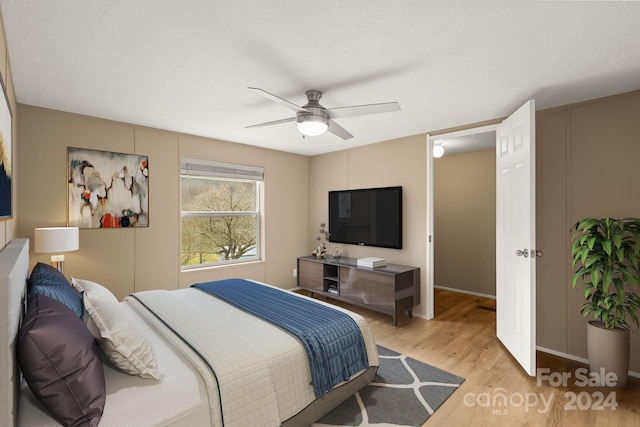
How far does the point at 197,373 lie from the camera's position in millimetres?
1597

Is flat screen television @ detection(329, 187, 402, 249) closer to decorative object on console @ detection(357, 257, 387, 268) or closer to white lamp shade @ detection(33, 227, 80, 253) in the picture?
decorative object on console @ detection(357, 257, 387, 268)

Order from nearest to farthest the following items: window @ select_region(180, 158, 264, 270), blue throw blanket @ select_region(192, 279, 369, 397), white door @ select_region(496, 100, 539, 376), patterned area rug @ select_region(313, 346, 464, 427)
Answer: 1. blue throw blanket @ select_region(192, 279, 369, 397)
2. patterned area rug @ select_region(313, 346, 464, 427)
3. white door @ select_region(496, 100, 539, 376)
4. window @ select_region(180, 158, 264, 270)

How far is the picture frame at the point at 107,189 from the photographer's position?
3236 mm

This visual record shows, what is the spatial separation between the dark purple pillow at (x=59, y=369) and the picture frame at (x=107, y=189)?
2.39 metres

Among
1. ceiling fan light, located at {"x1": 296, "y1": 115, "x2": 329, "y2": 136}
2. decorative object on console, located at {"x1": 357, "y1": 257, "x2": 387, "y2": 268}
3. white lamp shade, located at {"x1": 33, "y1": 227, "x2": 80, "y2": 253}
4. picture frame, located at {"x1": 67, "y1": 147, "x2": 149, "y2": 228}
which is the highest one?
ceiling fan light, located at {"x1": 296, "y1": 115, "x2": 329, "y2": 136}

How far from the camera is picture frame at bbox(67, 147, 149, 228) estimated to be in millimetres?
3236

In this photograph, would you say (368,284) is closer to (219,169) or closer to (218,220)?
(218,220)

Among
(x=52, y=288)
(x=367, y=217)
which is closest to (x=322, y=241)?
(x=367, y=217)

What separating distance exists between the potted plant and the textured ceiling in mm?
1218

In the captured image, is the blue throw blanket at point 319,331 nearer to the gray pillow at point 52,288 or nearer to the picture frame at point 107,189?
the gray pillow at point 52,288

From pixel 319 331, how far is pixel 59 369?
4.47ft

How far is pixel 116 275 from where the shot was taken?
137 inches

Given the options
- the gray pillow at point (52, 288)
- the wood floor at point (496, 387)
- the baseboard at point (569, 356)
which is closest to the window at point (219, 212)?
the gray pillow at point (52, 288)

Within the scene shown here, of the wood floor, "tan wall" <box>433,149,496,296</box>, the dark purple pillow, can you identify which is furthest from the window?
"tan wall" <box>433,149,496,296</box>
